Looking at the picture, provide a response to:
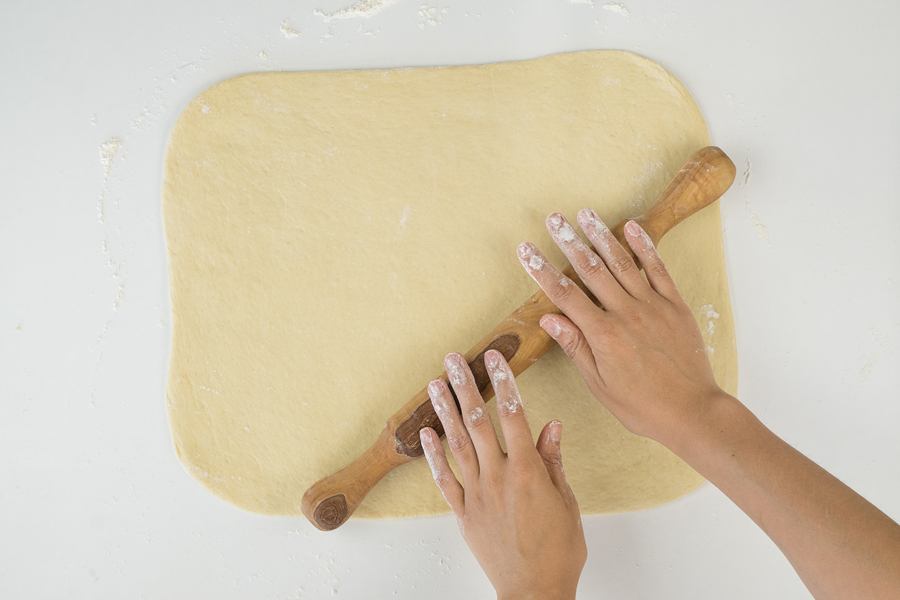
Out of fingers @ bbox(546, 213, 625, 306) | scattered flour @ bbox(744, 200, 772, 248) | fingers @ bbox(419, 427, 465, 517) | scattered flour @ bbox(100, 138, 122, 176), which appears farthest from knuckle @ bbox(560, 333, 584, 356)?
scattered flour @ bbox(100, 138, 122, 176)

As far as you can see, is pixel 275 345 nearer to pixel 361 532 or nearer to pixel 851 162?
pixel 361 532

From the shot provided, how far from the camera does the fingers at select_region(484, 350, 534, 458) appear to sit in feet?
4.04

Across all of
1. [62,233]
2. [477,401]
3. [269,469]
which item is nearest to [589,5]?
[477,401]

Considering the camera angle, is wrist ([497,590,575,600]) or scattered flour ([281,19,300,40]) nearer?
wrist ([497,590,575,600])

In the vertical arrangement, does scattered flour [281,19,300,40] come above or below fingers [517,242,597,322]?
above

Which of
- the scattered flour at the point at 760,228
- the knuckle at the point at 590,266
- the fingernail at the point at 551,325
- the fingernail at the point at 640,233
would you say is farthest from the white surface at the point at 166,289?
the fingernail at the point at 551,325

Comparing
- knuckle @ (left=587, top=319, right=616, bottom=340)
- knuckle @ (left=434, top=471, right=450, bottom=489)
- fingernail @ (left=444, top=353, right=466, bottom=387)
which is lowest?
knuckle @ (left=434, top=471, right=450, bottom=489)

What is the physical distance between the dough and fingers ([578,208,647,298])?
144 millimetres

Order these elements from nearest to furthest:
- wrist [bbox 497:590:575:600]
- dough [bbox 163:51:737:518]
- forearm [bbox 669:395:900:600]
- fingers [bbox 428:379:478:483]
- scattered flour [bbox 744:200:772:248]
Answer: forearm [bbox 669:395:900:600], wrist [bbox 497:590:575:600], fingers [bbox 428:379:478:483], dough [bbox 163:51:737:518], scattered flour [bbox 744:200:772:248]

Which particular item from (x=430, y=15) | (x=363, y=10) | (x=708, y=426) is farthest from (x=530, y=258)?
(x=363, y=10)

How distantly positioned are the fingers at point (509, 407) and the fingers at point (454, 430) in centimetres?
10

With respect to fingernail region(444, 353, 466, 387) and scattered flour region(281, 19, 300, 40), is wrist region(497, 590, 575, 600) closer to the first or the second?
fingernail region(444, 353, 466, 387)

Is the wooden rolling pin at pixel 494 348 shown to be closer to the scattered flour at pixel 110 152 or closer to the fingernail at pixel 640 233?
the fingernail at pixel 640 233

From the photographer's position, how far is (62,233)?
1600 mm
